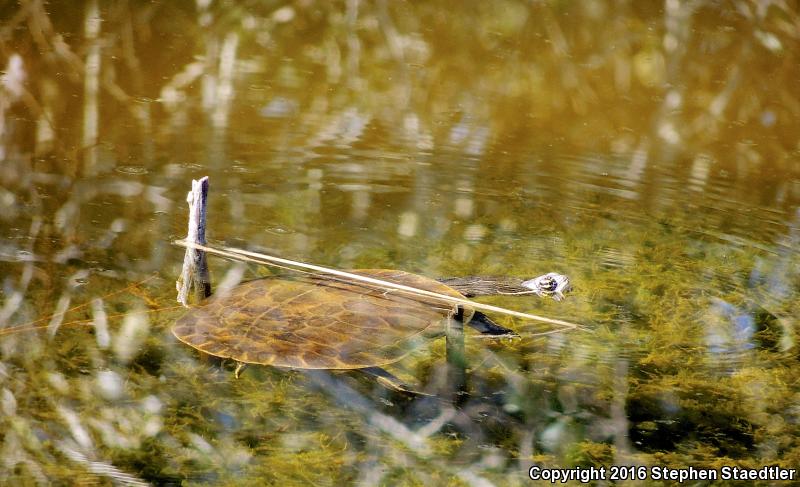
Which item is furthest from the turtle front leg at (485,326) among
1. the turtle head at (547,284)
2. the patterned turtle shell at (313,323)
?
the turtle head at (547,284)

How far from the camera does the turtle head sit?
365 cm

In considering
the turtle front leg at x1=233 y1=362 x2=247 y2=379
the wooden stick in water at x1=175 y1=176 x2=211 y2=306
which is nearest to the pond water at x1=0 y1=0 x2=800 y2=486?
the turtle front leg at x1=233 y1=362 x2=247 y2=379

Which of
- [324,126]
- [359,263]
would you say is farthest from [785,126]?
[359,263]

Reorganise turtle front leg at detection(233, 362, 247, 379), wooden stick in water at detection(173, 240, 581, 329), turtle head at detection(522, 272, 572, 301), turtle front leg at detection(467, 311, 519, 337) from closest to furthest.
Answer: turtle front leg at detection(233, 362, 247, 379) < wooden stick in water at detection(173, 240, 581, 329) < turtle front leg at detection(467, 311, 519, 337) < turtle head at detection(522, 272, 572, 301)

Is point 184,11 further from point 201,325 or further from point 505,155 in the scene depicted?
point 201,325

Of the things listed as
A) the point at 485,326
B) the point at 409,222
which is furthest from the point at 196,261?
the point at 409,222

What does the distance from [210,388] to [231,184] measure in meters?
1.76

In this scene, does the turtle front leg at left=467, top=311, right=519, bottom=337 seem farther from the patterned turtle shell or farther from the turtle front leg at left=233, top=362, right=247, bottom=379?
the turtle front leg at left=233, top=362, right=247, bottom=379

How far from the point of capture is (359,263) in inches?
157

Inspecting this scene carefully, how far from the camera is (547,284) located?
3.65 metres

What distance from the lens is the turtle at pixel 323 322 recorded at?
300 cm

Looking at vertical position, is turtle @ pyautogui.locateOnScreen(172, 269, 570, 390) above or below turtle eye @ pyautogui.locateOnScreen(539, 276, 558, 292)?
above

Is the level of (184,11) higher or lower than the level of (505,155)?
higher

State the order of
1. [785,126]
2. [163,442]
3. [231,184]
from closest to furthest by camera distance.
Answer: [163,442], [231,184], [785,126]
